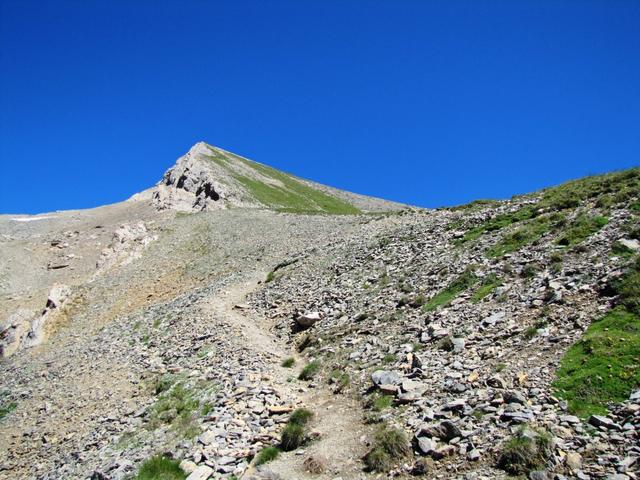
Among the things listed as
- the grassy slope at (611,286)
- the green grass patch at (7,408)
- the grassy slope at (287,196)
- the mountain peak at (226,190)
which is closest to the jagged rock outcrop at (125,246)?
the mountain peak at (226,190)

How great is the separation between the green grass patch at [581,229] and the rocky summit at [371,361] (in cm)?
9

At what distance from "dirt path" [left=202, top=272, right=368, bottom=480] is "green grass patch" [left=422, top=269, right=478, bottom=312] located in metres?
5.92

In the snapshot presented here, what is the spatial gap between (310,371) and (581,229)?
43.1 feet

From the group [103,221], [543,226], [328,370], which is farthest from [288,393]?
[103,221]

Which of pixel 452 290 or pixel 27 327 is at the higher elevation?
pixel 27 327

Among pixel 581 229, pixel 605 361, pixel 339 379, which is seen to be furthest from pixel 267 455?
pixel 581 229

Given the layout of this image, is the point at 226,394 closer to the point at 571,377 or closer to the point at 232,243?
the point at 571,377

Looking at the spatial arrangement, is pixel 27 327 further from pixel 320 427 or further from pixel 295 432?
pixel 320 427

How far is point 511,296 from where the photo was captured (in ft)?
55.5

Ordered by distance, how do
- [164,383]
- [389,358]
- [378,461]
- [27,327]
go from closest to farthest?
[378,461], [389,358], [164,383], [27,327]

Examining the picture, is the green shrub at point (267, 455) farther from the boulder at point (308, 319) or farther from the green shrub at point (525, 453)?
the boulder at point (308, 319)

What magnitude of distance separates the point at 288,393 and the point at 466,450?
7.78 metres

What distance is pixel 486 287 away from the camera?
60.9ft

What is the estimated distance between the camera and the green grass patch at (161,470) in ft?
43.0
